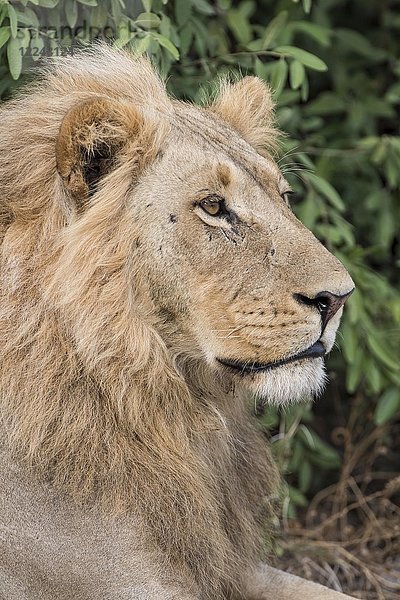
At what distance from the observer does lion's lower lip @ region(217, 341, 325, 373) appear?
8.64 feet

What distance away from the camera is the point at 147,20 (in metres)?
3.38

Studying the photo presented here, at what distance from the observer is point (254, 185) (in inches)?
109

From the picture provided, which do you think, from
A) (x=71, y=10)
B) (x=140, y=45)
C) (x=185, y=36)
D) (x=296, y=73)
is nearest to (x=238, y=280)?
(x=140, y=45)

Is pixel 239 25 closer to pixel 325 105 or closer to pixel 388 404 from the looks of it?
pixel 325 105

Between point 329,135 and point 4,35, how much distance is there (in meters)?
2.46

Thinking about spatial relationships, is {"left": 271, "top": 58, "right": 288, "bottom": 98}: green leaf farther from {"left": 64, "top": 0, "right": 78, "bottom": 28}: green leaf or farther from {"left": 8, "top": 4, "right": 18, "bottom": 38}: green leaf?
{"left": 8, "top": 4, "right": 18, "bottom": 38}: green leaf

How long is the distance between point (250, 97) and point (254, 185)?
21.1 inches

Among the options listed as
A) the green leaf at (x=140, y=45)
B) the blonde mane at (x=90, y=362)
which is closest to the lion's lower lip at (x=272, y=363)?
the blonde mane at (x=90, y=362)

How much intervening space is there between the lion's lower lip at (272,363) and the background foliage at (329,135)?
1.03m

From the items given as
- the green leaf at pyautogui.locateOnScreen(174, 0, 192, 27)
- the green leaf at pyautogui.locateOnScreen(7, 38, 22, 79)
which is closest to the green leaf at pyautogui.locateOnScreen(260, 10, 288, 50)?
the green leaf at pyautogui.locateOnScreen(174, 0, 192, 27)

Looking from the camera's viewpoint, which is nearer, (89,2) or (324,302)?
(324,302)

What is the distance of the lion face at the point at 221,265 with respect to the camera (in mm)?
2588

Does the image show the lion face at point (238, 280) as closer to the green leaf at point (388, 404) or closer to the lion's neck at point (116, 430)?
the lion's neck at point (116, 430)

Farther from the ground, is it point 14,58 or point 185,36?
point 14,58
